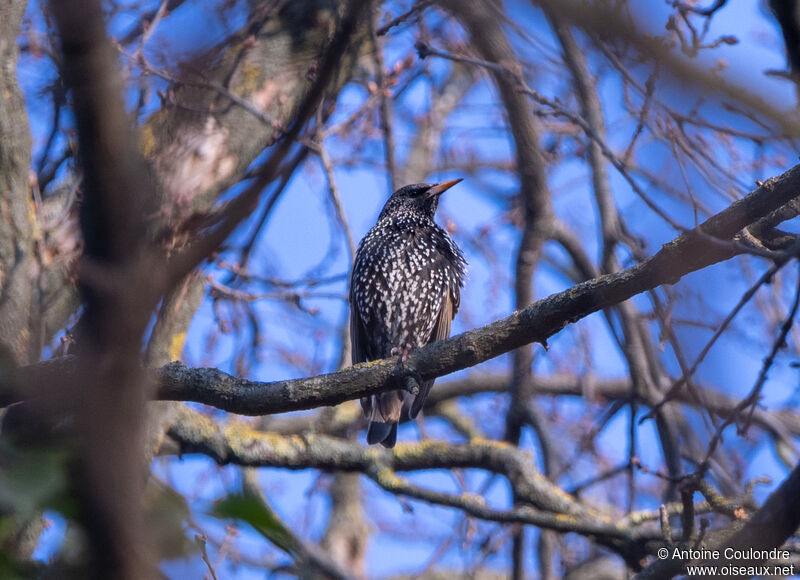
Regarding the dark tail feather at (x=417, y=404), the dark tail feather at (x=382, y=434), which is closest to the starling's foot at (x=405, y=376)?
the dark tail feather at (x=417, y=404)

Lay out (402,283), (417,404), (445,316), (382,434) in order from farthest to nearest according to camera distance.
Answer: (445,316)
(402,283)
(382,434)
(417,404)

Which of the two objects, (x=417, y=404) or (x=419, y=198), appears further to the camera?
(x=419, y=198)

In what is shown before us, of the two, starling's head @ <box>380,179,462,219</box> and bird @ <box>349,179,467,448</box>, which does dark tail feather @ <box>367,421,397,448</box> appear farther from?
starling's head @ <box>380,179,462,219</box>

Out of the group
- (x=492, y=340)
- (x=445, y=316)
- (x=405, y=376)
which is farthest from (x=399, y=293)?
(x=492, y=340)

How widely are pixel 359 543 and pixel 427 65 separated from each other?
12.7ft

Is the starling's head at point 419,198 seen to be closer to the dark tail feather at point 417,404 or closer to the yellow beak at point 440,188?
the yellow beak at point 440,188

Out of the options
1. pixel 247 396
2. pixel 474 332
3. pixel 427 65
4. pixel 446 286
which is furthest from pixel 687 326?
pixel 427 65

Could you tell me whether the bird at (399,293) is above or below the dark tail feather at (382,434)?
above

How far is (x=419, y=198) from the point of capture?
231 inches

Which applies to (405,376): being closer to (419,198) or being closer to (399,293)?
(399,293)

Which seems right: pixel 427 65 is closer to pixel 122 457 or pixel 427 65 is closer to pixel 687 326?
pixel 687 326

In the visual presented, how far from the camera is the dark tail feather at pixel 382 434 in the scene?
5.10 m

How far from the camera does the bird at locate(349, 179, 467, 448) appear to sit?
5.34m

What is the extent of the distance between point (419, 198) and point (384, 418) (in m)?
1.60
